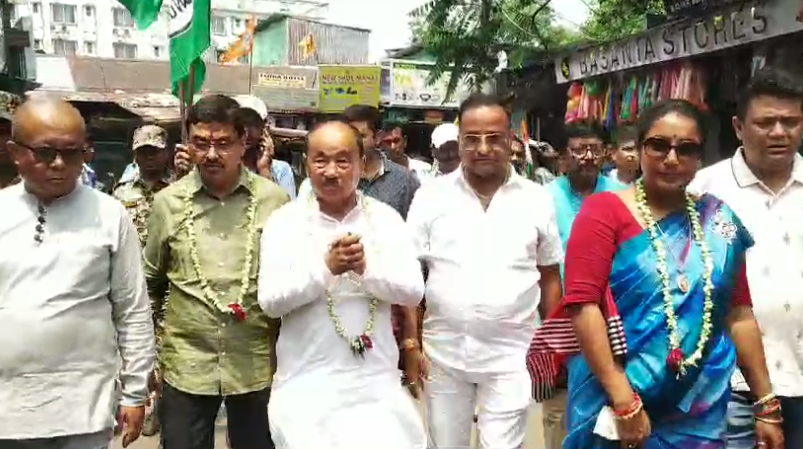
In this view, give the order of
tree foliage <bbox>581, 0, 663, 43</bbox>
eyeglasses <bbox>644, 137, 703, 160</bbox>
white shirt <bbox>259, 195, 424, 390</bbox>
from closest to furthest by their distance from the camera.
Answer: eyeglasses <bbox>644, 137, 703, 160</bbox> → white shirt <bbox>259, 195, 424, 390</bbox> → tree foliage <bbox>581, 0, 663, 43</bbox>

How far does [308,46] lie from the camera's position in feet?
102

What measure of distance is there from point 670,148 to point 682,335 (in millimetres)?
581

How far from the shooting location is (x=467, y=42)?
9242mm

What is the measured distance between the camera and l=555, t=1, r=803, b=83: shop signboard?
692 centimetres

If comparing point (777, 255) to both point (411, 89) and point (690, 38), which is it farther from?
point (411, 89)

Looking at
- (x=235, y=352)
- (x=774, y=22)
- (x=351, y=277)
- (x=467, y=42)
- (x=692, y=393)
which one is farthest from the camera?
(x=467, y=42)

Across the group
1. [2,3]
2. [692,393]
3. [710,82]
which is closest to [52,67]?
[2,3]

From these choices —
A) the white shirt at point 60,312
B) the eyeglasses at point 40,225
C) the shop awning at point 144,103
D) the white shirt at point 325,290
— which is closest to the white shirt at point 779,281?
the white shirt at point 325,290

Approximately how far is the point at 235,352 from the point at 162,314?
43 centimetres

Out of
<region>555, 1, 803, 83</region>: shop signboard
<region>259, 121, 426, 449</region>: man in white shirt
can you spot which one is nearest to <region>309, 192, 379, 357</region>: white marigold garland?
<region>259, 121, 426, 449</region>: man in white shirt

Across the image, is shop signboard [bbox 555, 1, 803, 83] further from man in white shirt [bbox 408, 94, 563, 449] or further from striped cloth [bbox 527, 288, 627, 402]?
striped cloth [bbox 527, 288, 627, 402]

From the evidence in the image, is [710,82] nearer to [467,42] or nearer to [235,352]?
[467,42]

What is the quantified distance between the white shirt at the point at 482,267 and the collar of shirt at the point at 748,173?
0.86 metres

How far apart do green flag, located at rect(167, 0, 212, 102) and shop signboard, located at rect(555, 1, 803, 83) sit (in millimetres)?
4571
